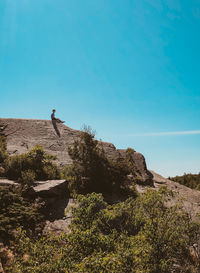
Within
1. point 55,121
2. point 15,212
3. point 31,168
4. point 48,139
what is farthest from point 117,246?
point 55,121

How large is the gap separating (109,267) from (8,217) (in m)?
5.29

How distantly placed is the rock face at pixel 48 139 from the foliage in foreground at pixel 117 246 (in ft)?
30.6

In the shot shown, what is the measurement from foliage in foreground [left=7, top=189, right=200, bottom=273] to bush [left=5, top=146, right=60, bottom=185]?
534 centimetres

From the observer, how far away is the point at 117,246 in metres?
4.96

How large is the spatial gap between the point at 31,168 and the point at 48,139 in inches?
205

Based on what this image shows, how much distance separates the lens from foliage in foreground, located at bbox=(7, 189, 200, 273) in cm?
416

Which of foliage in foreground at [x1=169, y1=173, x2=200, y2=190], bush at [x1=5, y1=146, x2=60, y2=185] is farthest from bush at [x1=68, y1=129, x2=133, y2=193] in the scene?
foliage in foreground at [x1=169, y1=173, x2=200, y2=190]

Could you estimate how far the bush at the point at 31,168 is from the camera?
34.8 feet

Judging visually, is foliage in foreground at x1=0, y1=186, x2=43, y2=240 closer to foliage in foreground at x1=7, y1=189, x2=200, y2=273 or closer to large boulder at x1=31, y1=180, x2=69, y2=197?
large boulder at x1=31, y1=180, x2=69, y2=197

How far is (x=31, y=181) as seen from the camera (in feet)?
33.9

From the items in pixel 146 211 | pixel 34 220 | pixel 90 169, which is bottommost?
pixel 34 220

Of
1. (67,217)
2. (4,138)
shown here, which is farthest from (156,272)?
(4,138)

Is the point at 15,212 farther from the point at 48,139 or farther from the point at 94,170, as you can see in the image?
the point at 48,139

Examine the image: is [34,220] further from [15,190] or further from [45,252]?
[45,252]
